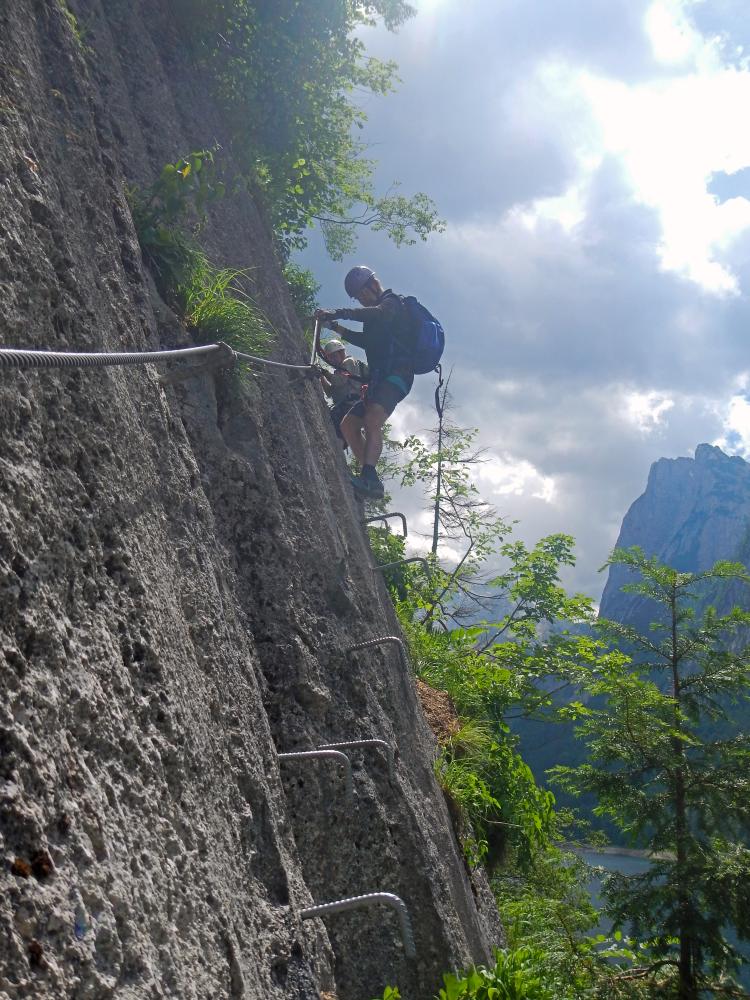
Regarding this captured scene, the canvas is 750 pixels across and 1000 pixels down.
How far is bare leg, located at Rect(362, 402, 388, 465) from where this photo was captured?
7.96 metres

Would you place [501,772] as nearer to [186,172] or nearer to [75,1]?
[186,172]

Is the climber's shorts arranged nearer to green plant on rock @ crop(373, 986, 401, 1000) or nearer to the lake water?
the lake water

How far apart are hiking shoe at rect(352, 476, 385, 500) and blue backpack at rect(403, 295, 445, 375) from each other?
114 centimetres

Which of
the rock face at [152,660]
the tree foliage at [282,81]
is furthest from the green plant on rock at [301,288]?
the rock face at [152,660]

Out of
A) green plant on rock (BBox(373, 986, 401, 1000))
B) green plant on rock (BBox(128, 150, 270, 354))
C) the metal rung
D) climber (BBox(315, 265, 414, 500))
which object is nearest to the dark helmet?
climber (BBox(315, 265, 414, 500))

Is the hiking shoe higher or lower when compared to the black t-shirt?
lower

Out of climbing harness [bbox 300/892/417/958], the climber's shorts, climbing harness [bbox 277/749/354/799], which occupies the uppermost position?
the climber's shorts

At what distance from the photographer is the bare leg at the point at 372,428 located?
7.96 meters

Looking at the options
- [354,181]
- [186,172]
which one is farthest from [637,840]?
[354,181]

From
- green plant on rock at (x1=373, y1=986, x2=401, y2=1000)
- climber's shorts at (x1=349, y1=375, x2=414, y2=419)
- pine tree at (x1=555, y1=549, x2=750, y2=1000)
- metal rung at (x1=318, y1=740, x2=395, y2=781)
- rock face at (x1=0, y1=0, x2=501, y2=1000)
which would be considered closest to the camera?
rock face at (x1=0, y1=0, x2=501, y2=1000)

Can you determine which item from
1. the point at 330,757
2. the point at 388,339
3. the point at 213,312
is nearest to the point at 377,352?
the point at 388,339

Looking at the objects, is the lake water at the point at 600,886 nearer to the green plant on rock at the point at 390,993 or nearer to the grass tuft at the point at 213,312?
the green plant on rock at the point at 390,993

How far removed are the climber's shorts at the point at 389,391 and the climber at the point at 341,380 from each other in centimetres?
54

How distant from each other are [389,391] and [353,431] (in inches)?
30.6
